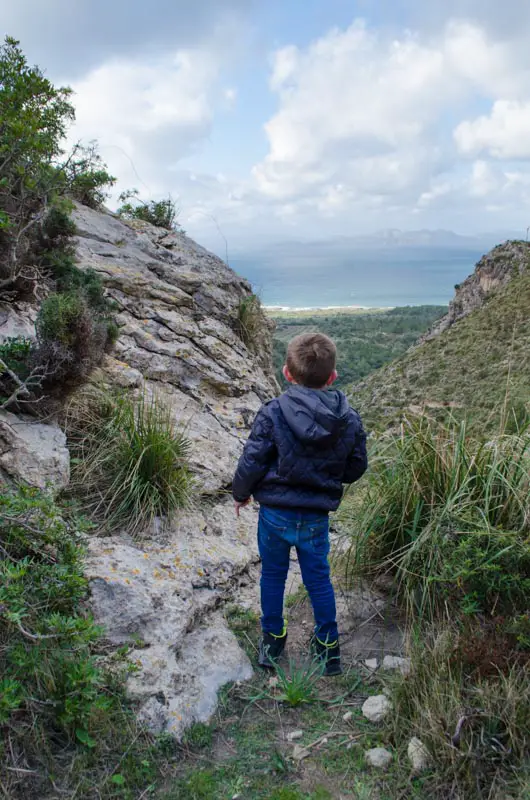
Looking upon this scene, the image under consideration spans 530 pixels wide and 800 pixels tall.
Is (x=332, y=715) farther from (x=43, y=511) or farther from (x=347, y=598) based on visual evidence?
(x=43, y=511)

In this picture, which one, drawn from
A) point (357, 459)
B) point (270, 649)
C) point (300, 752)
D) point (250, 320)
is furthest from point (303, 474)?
point (250, 320)

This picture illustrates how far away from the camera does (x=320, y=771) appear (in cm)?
270

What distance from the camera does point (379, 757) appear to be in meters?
2.69

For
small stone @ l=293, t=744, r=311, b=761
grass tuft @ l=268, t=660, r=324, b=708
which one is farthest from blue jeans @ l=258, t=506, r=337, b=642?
small stone @ l=293, t=744, r=311, b=761

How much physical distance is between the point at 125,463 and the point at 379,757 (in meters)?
2.58

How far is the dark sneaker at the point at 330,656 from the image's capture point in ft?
11.2

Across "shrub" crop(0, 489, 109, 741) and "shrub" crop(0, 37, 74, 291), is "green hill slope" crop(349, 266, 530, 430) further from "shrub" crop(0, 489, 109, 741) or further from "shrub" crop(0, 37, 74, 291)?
"shrub" crop(0, 489, 109, 741)

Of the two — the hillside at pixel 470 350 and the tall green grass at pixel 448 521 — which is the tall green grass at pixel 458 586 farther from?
the hillside at pixel 470 350

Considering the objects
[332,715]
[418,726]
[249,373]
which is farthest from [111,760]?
[249,373]

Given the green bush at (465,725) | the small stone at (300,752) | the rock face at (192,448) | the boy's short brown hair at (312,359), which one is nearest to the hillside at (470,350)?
the rock face at (192,448)

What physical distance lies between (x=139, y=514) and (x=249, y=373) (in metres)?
3.40

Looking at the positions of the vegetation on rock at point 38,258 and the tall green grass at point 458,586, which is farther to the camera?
the vegetation on rock at point 38,258

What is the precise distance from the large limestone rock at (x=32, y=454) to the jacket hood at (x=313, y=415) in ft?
5.21

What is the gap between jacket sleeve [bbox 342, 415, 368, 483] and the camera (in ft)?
11.6
